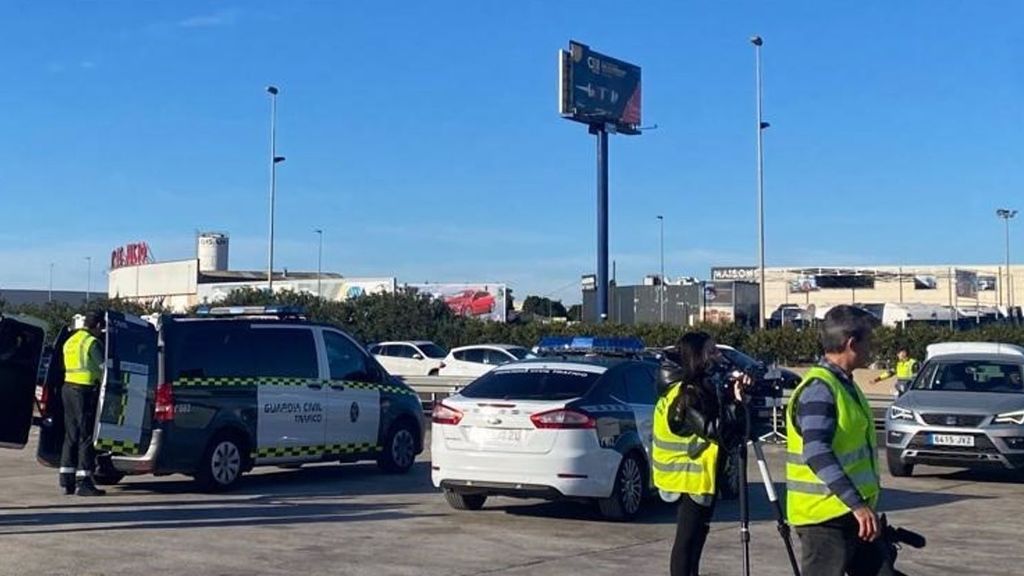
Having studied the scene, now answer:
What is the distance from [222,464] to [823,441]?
32.2 ft

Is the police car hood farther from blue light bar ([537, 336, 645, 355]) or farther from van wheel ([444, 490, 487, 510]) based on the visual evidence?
van wheel ([444, 490, 487, 510])

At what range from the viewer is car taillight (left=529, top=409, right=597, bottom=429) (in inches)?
472

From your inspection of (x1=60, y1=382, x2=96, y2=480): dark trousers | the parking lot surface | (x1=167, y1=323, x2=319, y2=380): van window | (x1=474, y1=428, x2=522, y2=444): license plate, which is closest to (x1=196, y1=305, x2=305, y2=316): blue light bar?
(x1=167, y1=323, x2=319, y2=380): van window

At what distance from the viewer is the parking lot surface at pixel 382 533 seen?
1010cm

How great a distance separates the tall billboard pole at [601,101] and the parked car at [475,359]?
17732 mm

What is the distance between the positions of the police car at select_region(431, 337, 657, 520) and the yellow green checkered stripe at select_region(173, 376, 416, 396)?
2.96 m

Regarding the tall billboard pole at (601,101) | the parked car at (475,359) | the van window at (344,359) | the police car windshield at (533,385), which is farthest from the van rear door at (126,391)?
the tall billboard pole at (601,101)

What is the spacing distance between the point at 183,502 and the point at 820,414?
9196 millimetres

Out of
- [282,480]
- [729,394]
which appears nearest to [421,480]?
[282,480]

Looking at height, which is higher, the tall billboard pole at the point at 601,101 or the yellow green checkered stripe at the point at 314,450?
the tall billboard pole at the point at 601,101

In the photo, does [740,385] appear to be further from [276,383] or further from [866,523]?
[276,383]

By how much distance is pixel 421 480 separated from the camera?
16.1m

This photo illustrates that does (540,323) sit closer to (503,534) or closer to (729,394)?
(503,534)

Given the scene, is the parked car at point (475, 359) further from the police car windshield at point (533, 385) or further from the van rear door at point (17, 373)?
the van rear door at point (17, 373)
